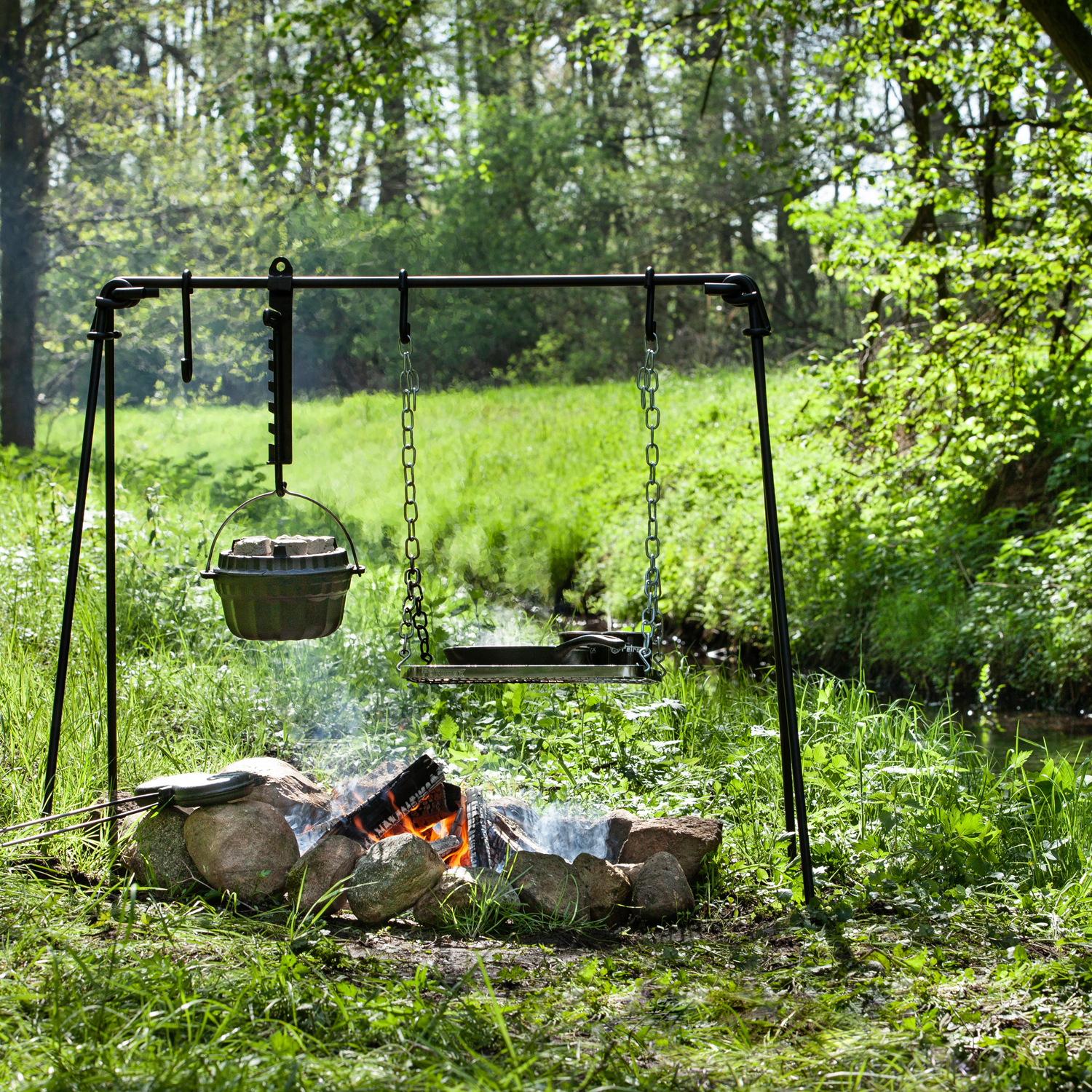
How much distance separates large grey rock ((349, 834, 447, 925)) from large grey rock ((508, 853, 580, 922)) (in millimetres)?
284

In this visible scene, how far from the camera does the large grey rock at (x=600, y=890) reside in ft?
11.0

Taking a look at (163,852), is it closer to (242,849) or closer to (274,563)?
(242,849)

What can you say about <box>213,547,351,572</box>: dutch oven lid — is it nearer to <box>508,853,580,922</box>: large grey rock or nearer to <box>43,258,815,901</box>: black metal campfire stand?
<box>43,258,815,901</box>: black metal campfire stand

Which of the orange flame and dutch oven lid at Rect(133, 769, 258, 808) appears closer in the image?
dutch oven lid at Rect(133, 769, 258, 808)

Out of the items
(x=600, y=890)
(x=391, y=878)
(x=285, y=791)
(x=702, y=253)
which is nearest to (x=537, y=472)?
(x=285, y=791)

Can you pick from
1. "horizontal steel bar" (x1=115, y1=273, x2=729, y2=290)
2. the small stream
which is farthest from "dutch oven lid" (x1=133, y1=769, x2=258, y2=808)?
the small stream

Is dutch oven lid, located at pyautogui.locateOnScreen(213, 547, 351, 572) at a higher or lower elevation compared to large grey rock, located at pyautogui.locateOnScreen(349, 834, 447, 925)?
higher

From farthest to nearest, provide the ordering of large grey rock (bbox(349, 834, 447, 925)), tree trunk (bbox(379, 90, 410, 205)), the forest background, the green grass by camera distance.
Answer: tree trunk (bbox(379, 90, 410, 205)), the green grass, the forest background, large grey rock (bbox(349, 834, 447, 925))

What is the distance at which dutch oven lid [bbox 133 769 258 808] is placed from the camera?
344 cm

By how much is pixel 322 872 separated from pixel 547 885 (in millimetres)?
736

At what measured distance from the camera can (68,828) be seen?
324cm

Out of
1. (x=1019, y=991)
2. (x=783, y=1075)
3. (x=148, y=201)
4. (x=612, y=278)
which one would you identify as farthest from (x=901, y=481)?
(x=148, y=201)

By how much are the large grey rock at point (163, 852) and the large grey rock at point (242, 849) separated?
0.03 m

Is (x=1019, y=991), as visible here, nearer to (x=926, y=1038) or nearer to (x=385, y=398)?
(x=926, y=1038)
